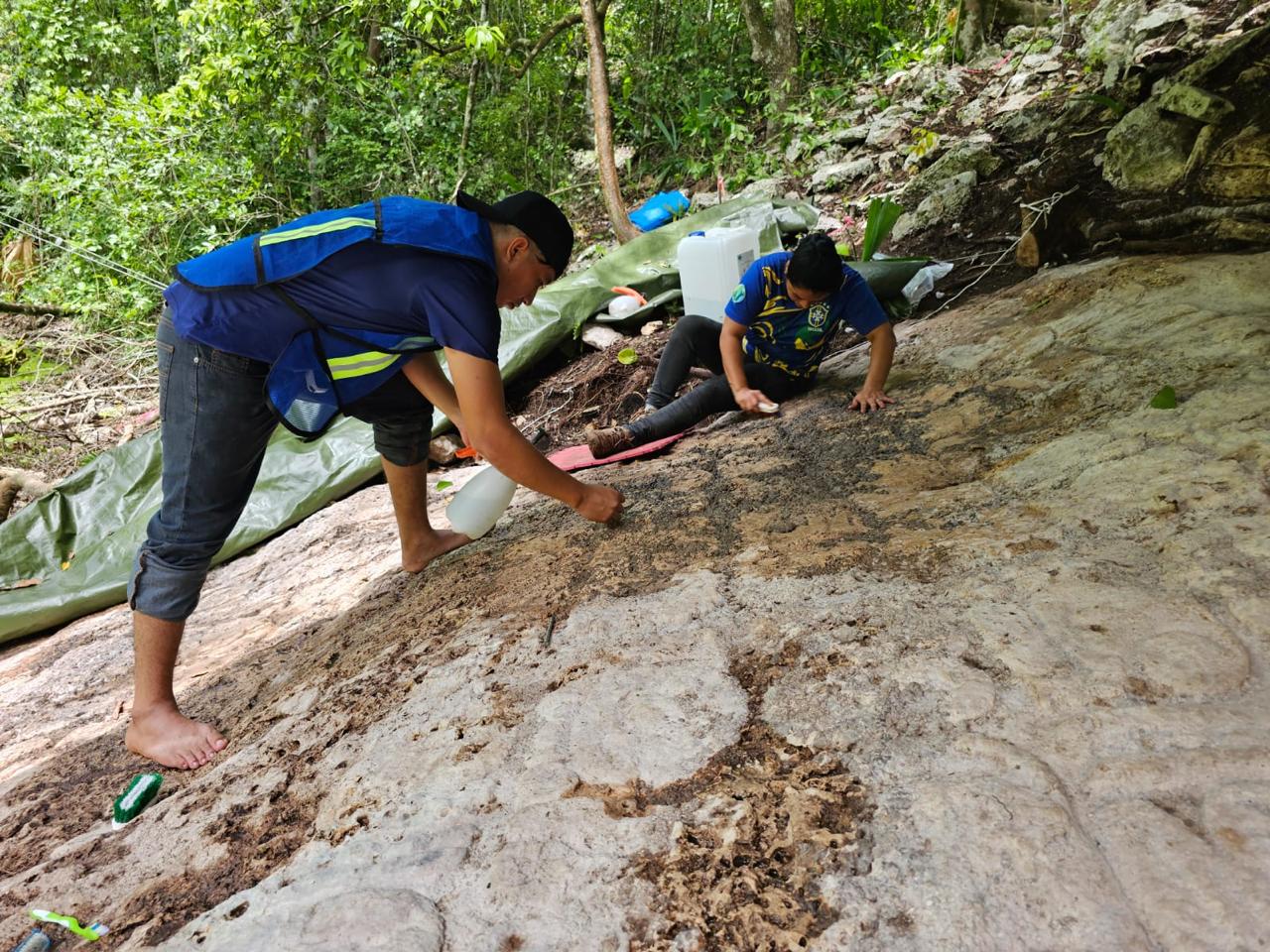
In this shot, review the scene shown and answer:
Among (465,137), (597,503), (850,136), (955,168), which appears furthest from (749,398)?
(465,137)

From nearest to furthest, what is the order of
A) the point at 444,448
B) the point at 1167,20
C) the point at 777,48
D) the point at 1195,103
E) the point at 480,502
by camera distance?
1. the point at 480,502
2. the point at 1195,103
3. the point at 444,448
4. the point at 1167,20
5. the point at 777,48

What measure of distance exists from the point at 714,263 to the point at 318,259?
106 inches

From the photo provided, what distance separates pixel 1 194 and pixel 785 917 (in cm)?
1016

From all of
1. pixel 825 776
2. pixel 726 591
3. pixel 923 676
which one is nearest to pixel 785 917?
pixel 825 776

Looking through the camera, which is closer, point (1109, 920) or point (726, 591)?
point (1109, 920)

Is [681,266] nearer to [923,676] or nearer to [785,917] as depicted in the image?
[923,676]

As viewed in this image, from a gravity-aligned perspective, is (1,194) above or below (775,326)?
above

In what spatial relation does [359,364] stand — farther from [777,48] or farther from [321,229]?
[777,48]

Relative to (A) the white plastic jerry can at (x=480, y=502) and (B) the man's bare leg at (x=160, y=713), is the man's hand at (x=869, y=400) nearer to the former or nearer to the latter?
(A) the white plastic jerry can at (x=480, y=502)

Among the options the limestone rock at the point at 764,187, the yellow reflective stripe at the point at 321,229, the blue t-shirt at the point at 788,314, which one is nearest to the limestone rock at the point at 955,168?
the limestone rock at the point at 764,187

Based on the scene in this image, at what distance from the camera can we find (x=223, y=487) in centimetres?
179

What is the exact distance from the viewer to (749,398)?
318 centimetres

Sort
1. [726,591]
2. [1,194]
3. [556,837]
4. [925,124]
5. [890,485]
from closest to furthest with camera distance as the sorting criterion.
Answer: [556,837]
[726,591]
[890,485]
[925,124]
[1,194]

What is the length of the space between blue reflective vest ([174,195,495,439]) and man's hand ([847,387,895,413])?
5.39 feet
